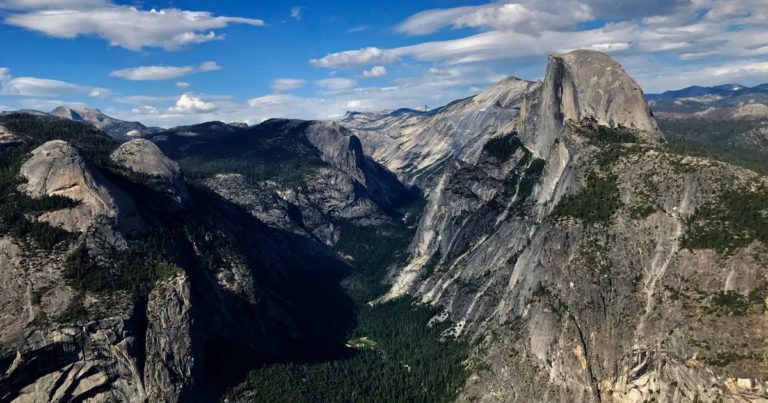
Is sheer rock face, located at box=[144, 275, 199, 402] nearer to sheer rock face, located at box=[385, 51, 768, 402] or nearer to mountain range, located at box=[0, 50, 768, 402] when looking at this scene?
mountain range, located at box=[0, 50, 768, 402]

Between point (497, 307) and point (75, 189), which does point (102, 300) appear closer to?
point (75, 189)

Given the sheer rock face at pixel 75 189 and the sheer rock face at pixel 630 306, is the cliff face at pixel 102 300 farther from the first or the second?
the sheer rock face at pixel 630 306

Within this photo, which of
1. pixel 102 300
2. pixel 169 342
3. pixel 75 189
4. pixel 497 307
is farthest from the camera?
pixel 497 307

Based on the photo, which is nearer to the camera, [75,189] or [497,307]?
[75,189]

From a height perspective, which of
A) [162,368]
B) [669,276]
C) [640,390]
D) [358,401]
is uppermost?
[669,276]

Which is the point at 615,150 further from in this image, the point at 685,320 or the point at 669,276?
the point at 685,320

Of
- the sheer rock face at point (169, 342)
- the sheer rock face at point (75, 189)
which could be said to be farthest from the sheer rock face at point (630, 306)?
the sheer rock face at point (75, 189)

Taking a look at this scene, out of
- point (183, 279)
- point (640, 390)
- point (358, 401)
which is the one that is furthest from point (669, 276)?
point (183, 279)

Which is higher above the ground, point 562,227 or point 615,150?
point 615,150

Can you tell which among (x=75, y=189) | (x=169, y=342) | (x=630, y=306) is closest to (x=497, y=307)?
(x=630, y=306)
